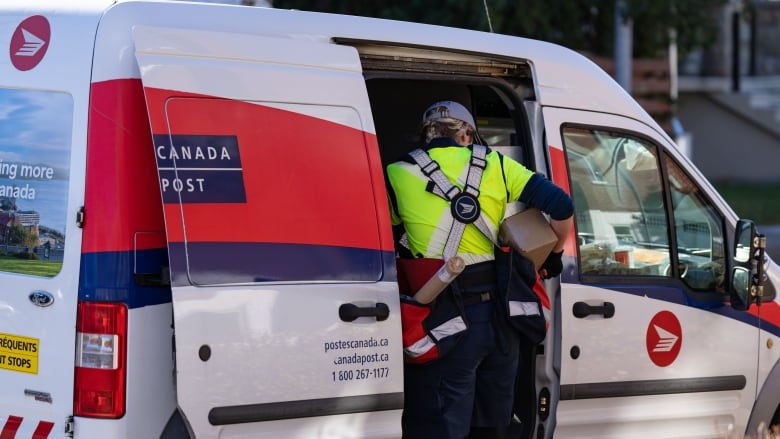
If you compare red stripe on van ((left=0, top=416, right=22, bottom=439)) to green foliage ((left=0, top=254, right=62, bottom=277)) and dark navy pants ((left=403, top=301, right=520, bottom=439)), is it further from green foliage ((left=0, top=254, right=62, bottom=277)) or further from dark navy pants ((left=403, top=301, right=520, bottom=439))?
dark navy pants ((left=403, top=301, right=520, bottom=439))

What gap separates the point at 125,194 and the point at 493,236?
1.51 meters

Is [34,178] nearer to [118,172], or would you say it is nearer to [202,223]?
[118,172]

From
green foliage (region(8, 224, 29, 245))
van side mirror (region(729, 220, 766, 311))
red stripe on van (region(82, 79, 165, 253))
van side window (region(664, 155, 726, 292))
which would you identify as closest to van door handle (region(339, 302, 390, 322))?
red stripe on van (region(82, 79, 165, 253))

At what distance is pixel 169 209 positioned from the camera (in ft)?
12.4

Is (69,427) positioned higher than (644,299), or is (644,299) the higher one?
(644,299)

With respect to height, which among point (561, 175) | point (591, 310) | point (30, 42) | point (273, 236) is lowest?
point (591, 310)

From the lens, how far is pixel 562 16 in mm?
13172

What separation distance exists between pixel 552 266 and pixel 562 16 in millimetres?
8772

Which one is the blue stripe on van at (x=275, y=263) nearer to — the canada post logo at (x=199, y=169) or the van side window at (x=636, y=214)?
the canada post logo at (x=199, y=169)

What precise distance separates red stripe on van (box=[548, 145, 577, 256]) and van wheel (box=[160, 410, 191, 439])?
70.5 inches

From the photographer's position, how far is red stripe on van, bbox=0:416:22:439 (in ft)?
12.9

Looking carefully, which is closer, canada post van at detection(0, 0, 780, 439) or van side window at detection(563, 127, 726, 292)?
canada post van at detection(0, 0, 780, 439)

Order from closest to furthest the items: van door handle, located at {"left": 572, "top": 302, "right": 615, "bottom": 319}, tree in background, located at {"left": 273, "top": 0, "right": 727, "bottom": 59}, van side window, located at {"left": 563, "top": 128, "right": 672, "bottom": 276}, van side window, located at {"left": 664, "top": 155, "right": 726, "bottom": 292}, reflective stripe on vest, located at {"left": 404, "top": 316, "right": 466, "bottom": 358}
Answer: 1. reflective stripe on vest, located at {"left": 404, "top": 316, "right": 466, "bottom": 358}
2. van door handle, located at {"left": 572, "top": 302, "right": 615, "bottom": 319}
3. van side window, located at {"left": 563, "top": 128, "right": 672, "bottom": 276}
4. van side window, located at {"left": 664, "top": 155, "right": 726, "bottom": 292}
5. tree in background, located at {"left": 273, "top": 0, "right": 727, "bottom": 59}

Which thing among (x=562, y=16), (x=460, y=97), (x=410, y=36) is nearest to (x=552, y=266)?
(x=410, y=36)
